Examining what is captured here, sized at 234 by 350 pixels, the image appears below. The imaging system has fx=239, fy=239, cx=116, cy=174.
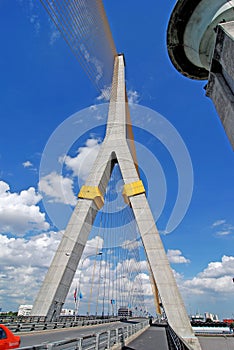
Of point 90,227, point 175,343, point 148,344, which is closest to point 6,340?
point 175,343

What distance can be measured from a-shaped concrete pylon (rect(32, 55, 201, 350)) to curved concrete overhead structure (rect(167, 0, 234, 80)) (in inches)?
495

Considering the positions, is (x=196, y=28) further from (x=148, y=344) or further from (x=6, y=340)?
(x=148, y=344)

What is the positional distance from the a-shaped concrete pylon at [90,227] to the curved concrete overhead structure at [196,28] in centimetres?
1259

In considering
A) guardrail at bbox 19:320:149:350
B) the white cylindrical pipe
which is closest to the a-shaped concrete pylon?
guardrail at bbox 19:320:149:350

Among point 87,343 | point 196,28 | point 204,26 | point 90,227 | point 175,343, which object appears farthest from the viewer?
point 90,227

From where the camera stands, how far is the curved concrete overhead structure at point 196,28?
5133mm

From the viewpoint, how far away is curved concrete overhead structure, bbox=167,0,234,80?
5.13 m

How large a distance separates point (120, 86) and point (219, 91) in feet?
65.7

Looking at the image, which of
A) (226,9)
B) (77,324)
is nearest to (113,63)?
(226,9)

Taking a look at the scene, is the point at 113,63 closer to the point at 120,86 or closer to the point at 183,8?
the point at 120,86

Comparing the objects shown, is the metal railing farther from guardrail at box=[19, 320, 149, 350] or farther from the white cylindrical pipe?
the white cylindrical pipe

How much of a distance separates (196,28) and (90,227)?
15549 mm

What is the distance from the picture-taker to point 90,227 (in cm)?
1859

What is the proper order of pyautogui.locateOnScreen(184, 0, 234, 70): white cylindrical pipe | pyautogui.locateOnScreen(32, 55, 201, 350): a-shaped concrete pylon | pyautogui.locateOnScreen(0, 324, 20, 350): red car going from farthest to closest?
1. pyautogui.locateOnScreen(32, 55, 201, 350): a-shaped concrete pylon
2. pyautogui.locateOnScreen(0, 324, 20, 350): red car
3. pyautogui.locateOnScreen(184, 0, 234, 70): white cylindrical pipe
